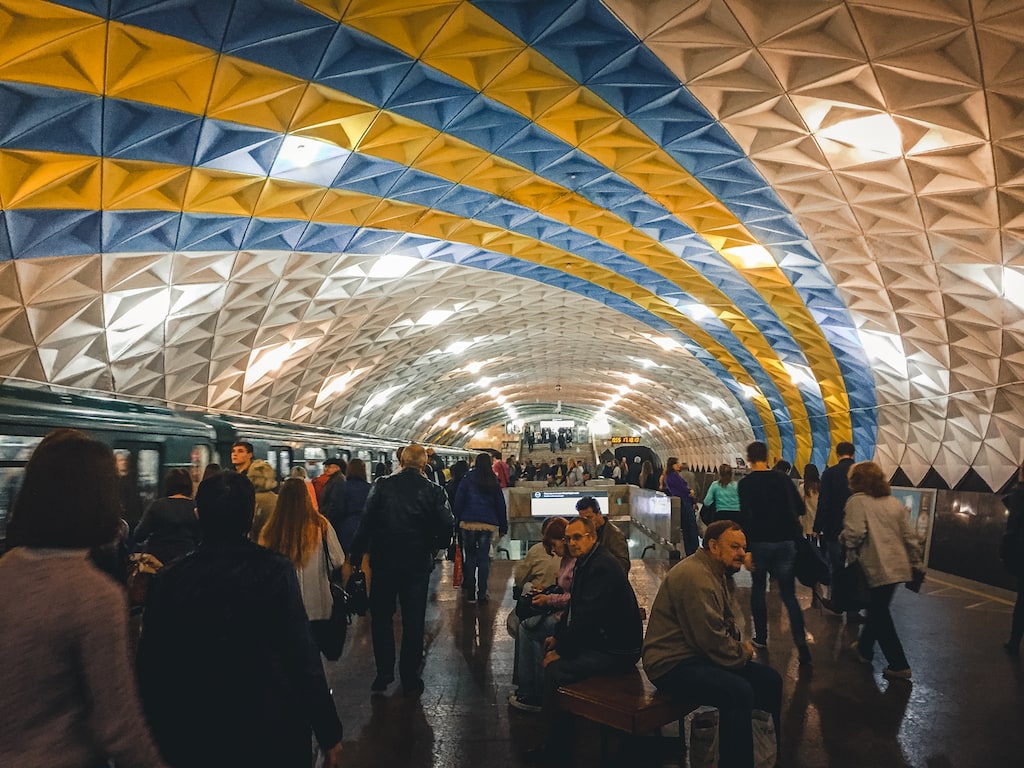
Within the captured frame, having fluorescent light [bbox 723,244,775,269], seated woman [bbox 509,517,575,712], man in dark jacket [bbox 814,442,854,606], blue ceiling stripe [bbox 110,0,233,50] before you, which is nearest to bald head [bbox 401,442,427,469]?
seated woman [bbox 509,517,575,712]

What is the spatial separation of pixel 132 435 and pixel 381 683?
18.7 ft

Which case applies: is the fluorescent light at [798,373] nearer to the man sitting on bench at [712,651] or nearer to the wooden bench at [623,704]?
the man sitting on bench at [712,651]

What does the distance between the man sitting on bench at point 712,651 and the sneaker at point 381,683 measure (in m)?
2.54

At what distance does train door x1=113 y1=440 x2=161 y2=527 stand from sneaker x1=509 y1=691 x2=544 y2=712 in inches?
227

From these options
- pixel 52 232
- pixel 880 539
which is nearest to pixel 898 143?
pixel 880 539

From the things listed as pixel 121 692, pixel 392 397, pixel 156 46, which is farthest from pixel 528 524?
pixel 392 397

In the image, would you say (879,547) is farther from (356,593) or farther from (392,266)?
(392,266)

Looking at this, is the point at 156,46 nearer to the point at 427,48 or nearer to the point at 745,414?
the point at 427,48

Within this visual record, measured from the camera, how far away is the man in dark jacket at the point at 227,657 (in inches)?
101

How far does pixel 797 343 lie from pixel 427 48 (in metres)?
15.2

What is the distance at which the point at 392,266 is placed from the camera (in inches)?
713

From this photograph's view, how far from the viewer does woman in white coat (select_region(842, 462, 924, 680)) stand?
6164mm

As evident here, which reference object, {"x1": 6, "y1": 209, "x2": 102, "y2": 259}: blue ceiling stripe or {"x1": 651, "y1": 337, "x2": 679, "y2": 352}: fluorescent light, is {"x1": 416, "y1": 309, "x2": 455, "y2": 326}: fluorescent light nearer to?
{"x1": 651, "y1": 337, "x2": 679, "y2": 352}: fluorescent light

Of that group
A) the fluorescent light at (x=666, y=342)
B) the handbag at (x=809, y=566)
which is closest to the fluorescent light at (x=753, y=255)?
the handbag at (x=809, y=566)
